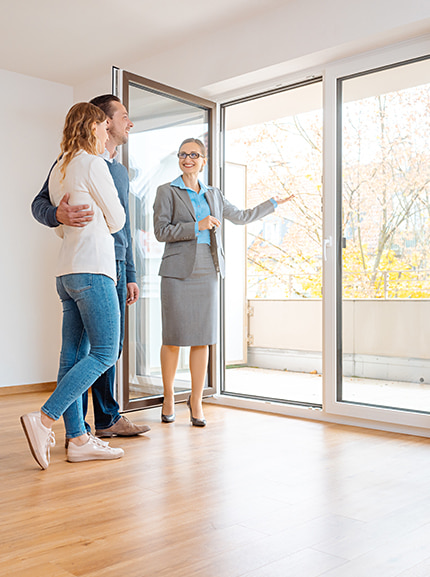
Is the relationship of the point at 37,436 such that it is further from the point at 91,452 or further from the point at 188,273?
the point at 188,273

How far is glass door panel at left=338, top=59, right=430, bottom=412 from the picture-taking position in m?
3.25

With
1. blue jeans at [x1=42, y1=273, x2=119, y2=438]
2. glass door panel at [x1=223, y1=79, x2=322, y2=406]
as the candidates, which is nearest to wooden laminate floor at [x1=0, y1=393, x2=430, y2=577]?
blue jeans at [x1=42, y1=273, x2=119, y2=438]

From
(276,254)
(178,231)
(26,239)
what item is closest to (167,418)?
(178,231)

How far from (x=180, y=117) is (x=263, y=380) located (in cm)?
271

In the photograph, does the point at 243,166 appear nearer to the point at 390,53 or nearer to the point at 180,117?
Answer: the point at 180,117

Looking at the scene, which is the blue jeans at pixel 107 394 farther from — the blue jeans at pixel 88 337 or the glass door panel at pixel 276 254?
the glass door panel at pixel 276 254

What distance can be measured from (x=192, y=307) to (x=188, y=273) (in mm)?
194

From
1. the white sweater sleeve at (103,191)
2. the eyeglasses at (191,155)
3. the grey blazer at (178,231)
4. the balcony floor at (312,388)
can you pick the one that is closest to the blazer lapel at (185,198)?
the grey blazer at (178,231)

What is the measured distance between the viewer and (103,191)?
2.45 metres

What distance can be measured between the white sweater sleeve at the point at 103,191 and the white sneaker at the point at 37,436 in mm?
831

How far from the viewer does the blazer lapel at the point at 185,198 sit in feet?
11.4

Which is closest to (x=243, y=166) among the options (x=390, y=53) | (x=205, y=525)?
(x=390, y=53)

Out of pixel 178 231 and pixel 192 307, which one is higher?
pixel 178 231

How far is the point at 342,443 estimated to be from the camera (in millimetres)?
2975
